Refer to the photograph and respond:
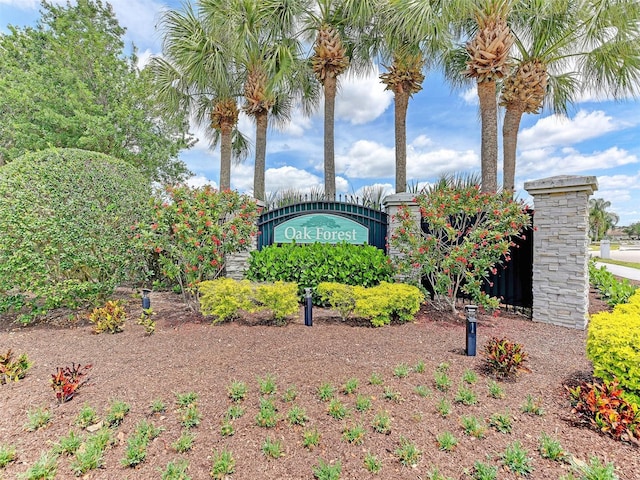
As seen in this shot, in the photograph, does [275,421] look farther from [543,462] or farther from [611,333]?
[611,333]

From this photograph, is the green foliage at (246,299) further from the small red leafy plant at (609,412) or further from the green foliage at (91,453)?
the small red leafy plant at (609,412)

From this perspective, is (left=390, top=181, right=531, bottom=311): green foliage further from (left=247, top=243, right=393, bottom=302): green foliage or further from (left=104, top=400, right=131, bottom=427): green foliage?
(left=104, top=400, right=131, bottom=427): green foliage

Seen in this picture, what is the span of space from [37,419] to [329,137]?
881 cm

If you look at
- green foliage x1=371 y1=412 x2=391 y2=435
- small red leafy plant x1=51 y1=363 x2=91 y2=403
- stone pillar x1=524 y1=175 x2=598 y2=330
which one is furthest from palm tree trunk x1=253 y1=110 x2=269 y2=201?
green foliage x1=371 y1=412 x2=391 y2=435

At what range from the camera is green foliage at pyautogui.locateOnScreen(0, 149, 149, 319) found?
4395 mm

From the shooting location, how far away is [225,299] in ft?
14.5

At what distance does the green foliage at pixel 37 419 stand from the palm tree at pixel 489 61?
821 cm

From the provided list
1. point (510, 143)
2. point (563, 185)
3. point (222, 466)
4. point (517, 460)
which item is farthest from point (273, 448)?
point (510, 143)

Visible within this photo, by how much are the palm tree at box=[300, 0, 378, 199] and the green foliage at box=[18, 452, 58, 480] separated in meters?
7.96

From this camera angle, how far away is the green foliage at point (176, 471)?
6.17ft

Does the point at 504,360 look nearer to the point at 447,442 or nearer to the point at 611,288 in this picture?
the point at 447,442

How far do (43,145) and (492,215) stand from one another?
43.9ft

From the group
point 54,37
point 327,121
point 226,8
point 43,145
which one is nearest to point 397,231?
point 327,121

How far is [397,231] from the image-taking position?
5.30 meters
